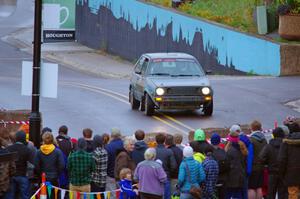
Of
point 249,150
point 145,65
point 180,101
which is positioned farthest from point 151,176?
point 145,65

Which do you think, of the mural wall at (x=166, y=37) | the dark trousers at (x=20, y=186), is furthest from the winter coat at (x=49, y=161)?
the mural wall at (x=166, y=37)

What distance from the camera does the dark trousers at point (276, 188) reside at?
1590cm

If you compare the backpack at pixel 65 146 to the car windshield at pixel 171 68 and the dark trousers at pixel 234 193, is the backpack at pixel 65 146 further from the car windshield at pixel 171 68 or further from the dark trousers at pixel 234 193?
the car windshield at pixel 171 68

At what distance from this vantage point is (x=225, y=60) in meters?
41.5

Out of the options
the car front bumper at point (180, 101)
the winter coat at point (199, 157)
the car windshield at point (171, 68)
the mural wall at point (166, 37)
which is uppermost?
the mural wall at point (166, 37)

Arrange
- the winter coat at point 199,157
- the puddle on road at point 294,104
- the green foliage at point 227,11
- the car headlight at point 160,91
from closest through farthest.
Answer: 1. the winter coat at point 199,157
2. the car headlight at point 160,91
3. the puddle on road at point 294,104
4. the green foliage at point 227,11

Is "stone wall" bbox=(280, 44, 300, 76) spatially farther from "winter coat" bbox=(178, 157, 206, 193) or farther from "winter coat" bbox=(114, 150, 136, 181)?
"winter coat" bbox=(178, 157, 206, 193)

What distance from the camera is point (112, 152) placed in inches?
632

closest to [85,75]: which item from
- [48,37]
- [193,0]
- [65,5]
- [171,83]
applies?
[193,0]

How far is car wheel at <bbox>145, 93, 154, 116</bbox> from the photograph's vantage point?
27.2 m

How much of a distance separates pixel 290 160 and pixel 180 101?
11594 mm

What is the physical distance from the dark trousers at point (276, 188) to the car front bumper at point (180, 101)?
35.8 ft

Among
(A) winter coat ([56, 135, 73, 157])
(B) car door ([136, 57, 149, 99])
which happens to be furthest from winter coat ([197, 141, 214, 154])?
(B) car door ([136, 57, 149, 99])

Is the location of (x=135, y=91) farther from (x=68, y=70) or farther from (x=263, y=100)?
(x=68, y=70)
